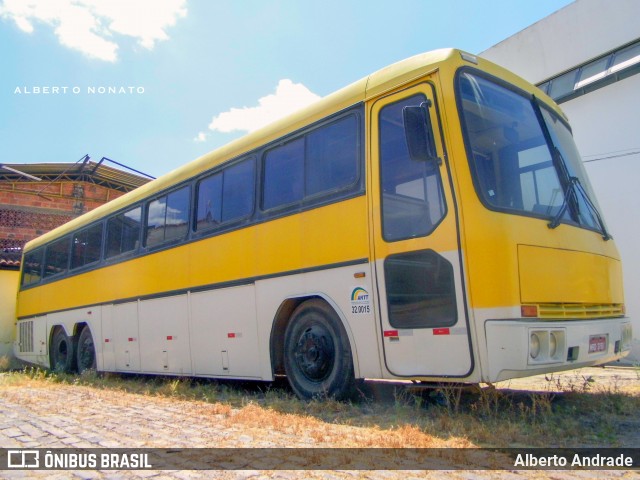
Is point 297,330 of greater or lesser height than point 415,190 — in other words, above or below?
below

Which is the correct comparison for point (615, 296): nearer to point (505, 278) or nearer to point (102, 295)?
point (505, 278)

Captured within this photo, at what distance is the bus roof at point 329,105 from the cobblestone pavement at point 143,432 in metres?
3.27

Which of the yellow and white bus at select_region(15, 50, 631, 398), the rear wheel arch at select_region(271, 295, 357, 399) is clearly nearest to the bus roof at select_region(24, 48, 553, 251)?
the yellow and white bus at select_region(15, 50, 631, 398)

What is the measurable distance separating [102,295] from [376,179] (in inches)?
288

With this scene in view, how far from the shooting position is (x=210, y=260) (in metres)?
7.66

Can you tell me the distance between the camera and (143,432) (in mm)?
4879

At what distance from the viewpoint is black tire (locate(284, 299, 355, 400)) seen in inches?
222

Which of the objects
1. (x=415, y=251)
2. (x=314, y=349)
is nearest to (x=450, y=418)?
(x=415, y=251)

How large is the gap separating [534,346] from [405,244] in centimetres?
136

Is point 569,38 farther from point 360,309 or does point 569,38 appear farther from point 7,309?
point 7,309

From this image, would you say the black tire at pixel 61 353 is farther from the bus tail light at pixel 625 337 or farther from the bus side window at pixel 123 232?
the bus tail light at pixel 625 337

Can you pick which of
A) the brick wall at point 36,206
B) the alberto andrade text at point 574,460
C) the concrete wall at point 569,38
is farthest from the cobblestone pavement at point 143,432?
the brick wall at point 36,206

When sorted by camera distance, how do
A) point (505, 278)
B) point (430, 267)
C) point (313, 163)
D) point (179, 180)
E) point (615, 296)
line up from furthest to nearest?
point (179, 180)
point (313, 163)
point (615, 296)
point (430, 267)
point (505, 278)

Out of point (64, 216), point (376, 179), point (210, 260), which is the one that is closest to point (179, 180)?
point (210, 260)
